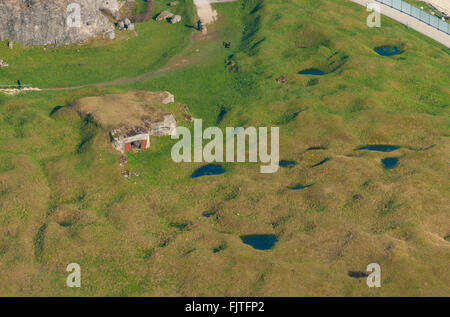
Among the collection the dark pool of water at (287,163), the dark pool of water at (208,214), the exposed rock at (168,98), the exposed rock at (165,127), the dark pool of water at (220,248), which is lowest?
the dark pool of water at (208,214)

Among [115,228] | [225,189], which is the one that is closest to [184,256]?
[115,228]

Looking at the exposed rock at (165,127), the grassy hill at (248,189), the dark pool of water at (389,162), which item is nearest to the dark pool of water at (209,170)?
the grassy hill at (248,189)

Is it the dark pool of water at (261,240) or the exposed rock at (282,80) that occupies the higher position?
the exposed rock at (282,80)

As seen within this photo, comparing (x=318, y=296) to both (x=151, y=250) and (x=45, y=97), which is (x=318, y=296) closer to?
(x=151, y=250)

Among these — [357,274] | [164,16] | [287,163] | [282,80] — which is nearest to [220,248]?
[357,274]

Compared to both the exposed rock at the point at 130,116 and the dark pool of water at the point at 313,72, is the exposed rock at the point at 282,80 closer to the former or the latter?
the dark pool of water at the point at 313,72

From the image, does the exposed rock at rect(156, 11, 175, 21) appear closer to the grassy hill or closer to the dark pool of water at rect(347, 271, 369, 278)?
the grassy hill

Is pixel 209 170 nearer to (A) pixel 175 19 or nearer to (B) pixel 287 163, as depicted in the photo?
(B) pixel 287 163
